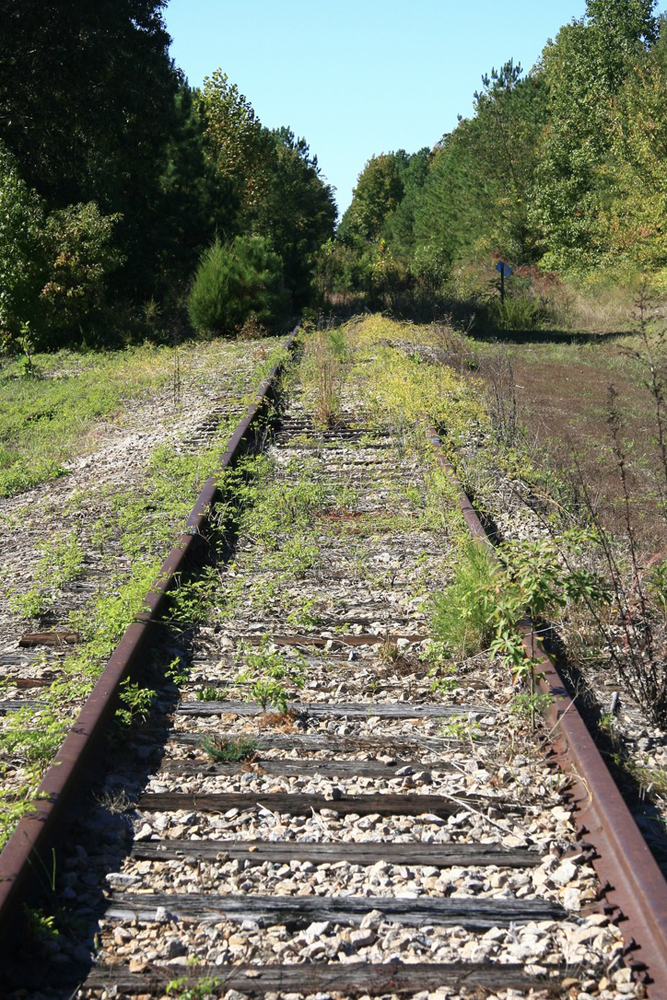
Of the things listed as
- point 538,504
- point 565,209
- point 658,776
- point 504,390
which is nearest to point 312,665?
point 658,776

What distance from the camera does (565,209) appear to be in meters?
39.3

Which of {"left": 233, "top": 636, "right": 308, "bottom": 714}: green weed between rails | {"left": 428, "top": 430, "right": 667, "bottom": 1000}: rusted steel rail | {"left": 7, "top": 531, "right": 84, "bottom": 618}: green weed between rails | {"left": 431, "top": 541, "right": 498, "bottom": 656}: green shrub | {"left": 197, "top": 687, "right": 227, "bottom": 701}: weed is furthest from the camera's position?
{"left": 7, "top": 531, "right": 84, "bottom": 618}: green weed between rails

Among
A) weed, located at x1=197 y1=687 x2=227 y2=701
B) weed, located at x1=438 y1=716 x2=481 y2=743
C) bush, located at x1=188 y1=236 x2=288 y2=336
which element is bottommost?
weed, located at x1=438 y1=716 x2=481 y2=743

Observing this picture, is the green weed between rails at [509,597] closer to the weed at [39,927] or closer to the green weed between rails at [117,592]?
the green weed between rails at [117,592]

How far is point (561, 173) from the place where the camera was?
4044 centimetres

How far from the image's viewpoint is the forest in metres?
19.1

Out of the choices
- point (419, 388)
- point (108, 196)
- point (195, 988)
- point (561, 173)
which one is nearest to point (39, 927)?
point (195, 988)

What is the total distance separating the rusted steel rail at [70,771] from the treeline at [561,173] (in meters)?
24.8

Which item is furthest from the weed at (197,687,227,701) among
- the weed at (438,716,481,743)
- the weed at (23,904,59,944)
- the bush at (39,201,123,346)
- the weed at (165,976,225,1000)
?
the bush at (39,201,123,346)

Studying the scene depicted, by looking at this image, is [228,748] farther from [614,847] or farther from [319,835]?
[614,847]

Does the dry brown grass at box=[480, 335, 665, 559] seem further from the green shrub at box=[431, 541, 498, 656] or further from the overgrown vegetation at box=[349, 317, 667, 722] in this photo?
the green shrub at box=[431, 541, 498, 656]

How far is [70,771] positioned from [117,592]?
241 centimetres

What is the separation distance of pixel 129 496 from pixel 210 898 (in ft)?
16.8

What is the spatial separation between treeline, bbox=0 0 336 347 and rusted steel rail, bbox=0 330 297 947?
508 inches
